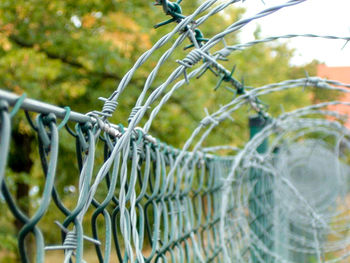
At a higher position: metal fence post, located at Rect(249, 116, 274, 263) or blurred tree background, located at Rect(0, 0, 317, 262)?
blurred tree background, located at Rect(0, 0, 317, 262)

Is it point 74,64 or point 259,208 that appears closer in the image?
point 259,208

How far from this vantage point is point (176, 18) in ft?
3.49

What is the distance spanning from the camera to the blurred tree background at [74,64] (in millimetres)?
5715

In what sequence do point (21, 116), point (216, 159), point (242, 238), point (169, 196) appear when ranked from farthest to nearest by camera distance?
point (21, 116)
point (242, 238)
point (216, 159)
point (169, 196)

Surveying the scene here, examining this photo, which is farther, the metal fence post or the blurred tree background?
the blurred tree background

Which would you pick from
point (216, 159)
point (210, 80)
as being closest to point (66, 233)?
point (216, 159)

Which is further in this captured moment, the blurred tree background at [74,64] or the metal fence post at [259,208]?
the blurred tree background at [74,64]

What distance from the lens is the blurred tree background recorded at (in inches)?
225

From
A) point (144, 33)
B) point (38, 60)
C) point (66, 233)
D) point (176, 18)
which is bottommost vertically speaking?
point (66, 233)

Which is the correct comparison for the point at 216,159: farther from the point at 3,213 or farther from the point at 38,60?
the point at 3,213

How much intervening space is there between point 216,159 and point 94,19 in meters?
4.86

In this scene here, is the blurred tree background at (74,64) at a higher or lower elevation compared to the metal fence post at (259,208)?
higher

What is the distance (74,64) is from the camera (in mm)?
6797

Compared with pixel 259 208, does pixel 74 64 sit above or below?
above
